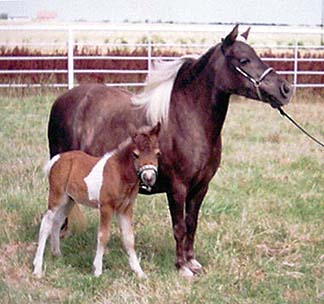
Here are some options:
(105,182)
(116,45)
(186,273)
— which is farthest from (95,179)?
(116,45)

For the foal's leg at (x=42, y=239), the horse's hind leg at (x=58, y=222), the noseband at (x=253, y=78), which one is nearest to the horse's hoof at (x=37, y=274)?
the foal's leg at (x=42, y=239)

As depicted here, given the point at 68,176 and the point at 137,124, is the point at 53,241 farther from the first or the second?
the point at 137,124

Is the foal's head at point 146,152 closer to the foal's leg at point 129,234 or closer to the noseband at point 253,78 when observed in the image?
the foal's leg at point 129,234

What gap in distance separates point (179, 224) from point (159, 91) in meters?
0.81

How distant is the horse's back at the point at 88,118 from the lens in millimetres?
4867

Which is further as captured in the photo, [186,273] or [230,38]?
[186,273]

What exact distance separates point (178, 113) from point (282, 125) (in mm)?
6421

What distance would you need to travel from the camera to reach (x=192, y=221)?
15.6 ft

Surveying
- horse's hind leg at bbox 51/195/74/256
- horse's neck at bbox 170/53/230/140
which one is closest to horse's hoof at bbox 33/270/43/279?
horse's hind leg at bbox 51/195/74/256

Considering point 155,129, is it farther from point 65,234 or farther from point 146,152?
point 65,234

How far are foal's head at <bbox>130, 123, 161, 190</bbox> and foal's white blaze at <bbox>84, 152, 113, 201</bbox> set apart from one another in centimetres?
30

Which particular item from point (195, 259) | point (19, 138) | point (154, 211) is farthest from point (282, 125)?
point (195, 259)

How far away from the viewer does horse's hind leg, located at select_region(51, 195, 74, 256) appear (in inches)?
185

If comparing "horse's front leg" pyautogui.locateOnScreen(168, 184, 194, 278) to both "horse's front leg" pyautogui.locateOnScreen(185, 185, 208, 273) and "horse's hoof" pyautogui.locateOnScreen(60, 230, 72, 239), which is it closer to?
"horse's front leg" pyautogui.locateOnScreen(185, 185, 208, 273)
